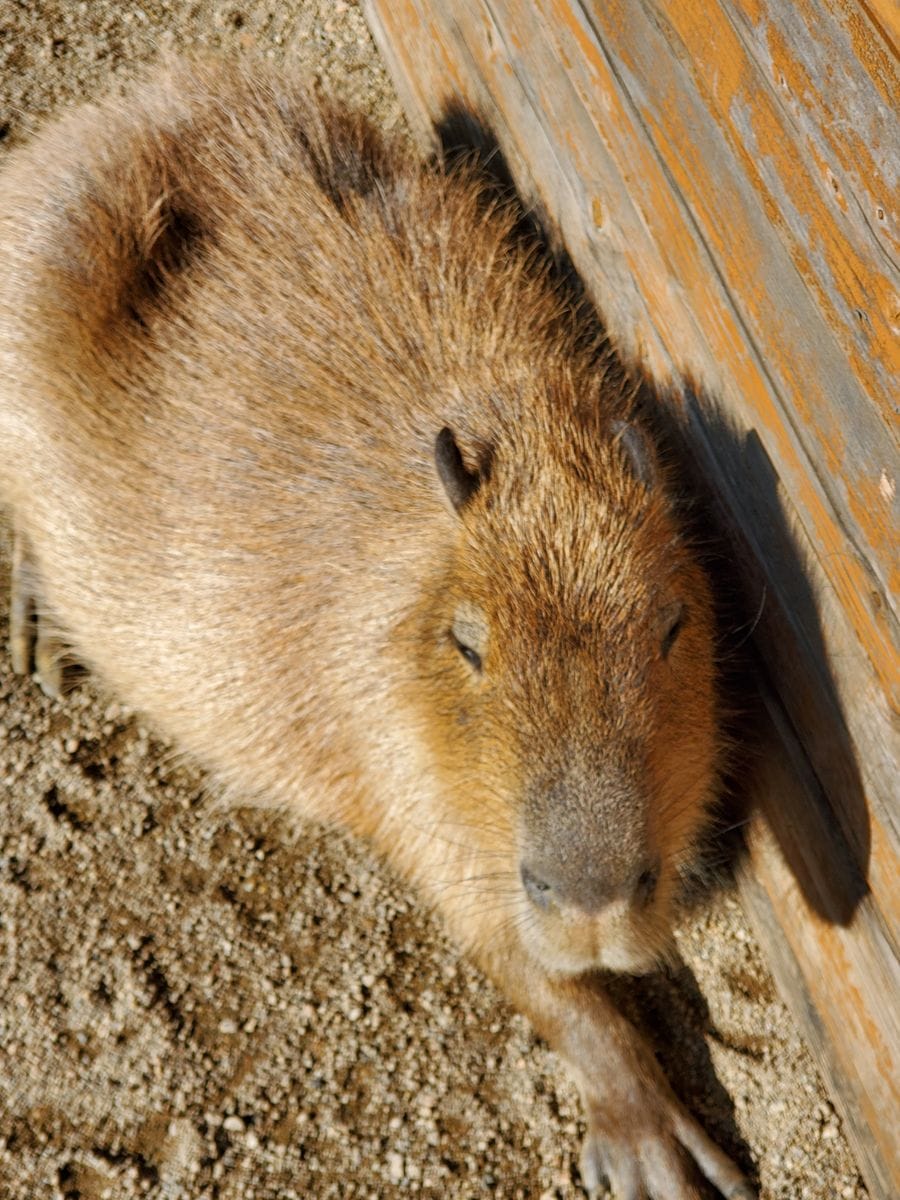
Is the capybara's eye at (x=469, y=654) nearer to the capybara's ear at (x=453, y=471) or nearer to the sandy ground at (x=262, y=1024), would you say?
the capybara's ear at (x=453, y=471)

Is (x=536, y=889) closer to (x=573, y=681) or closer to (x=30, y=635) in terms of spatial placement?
(x=573, y=681)

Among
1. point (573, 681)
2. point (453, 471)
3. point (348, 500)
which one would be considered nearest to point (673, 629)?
point (573, 681)

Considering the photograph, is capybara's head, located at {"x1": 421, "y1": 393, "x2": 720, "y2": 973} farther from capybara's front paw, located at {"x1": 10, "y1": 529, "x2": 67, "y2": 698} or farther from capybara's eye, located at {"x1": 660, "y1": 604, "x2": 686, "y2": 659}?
capybara's front paw, located at {"x1": 10, "y1": 529, "x2": 67, "y2": 698}

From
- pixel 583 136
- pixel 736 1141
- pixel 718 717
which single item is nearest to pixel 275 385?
pixel 583 136

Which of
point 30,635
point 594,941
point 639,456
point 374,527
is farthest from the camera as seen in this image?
point 30,635

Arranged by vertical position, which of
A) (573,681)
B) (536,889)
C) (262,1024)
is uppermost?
(573,681)

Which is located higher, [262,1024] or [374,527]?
[374,527]

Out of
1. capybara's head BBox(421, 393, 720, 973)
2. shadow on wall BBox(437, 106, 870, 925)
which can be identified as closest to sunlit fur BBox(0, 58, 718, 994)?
capybara's head BBox(421, 393, 720, 973)

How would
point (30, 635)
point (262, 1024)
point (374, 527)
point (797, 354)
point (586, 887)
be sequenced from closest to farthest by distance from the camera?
point (586, 887) → point (797, 354) → point (374, 527) → point (262, 1024) → point (30, 635)
